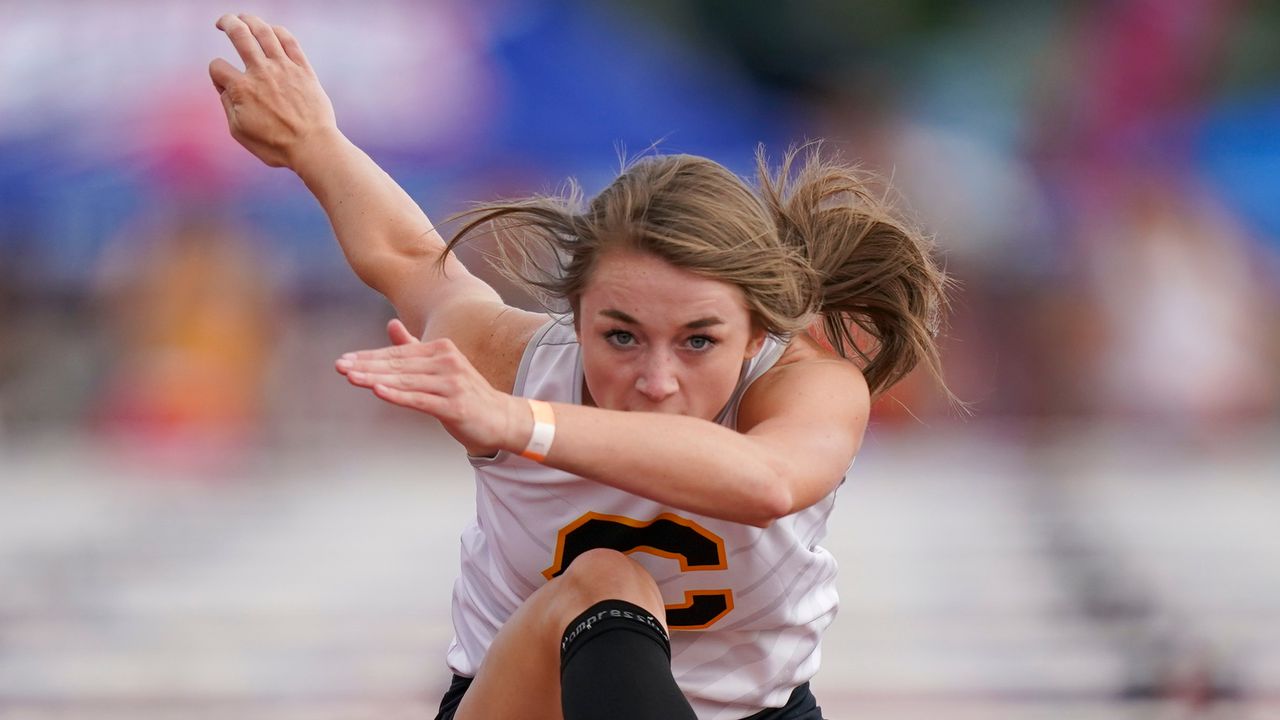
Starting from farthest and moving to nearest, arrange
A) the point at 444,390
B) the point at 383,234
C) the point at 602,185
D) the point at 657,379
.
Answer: the point at 602,185
the point at 383,234
the point at 657,379
the point at 444,390

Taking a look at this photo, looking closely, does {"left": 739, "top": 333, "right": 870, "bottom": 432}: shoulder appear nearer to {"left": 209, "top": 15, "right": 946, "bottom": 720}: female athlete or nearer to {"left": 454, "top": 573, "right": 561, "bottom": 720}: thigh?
{"left": 209, "top": 15, "right": 946, "bottom": 720}: female athlete

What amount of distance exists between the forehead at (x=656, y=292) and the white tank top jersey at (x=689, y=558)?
216mm

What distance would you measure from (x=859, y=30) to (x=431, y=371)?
352 inches

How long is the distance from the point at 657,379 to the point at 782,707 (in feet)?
2.43

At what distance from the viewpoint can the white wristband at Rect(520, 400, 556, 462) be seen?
1751 mm

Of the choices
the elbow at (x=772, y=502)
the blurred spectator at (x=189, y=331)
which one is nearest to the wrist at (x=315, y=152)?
the elbow at (x=772, y=502)

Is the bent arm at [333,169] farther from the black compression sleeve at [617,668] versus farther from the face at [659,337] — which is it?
the black compression sleeve at [617,668]

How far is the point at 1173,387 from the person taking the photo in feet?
29.7

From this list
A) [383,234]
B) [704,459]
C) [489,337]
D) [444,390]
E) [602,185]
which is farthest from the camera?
[602,185]

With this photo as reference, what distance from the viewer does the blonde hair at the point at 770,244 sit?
210 cm

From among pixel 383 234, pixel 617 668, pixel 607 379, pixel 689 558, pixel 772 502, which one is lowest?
pixel 617 668

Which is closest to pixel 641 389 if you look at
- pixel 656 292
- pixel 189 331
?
pixel 656 292

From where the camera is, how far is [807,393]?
213cm

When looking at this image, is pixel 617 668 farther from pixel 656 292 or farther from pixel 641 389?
pixel 656 292
